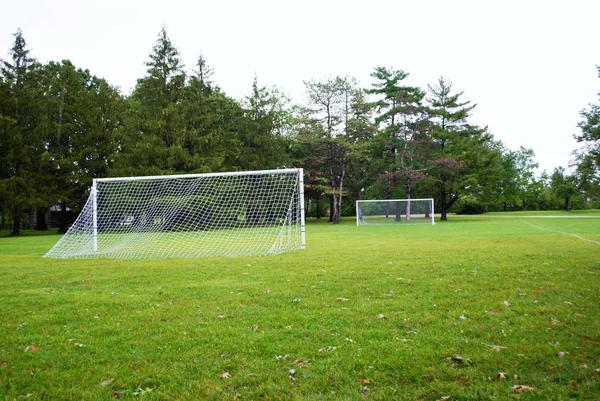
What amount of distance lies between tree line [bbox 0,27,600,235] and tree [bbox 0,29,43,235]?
71 mm

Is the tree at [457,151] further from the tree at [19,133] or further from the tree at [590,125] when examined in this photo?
the tree at [19,133]

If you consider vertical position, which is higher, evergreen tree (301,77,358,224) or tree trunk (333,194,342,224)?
evergreen tree (301,77,358,224)

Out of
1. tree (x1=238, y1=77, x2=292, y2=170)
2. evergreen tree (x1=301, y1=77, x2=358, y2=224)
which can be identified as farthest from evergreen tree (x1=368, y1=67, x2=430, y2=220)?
tree (x1=238, y1=77, x2=292, y2=170)

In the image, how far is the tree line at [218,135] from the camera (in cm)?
2939

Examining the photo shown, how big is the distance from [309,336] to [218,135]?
1210 inches

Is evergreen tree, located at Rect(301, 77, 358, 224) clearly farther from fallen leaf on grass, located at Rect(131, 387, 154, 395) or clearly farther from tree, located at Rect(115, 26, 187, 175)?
fallen leaf on grass, located at Rect(131, 387, 154, 395)

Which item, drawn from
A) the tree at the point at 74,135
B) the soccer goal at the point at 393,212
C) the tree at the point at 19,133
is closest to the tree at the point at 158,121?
the tree at the point at 74,135

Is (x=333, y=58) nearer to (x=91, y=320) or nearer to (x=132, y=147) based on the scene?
(x=132, y=147)

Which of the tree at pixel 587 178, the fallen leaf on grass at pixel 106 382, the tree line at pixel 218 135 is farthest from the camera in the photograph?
the tree at pixel 587 178

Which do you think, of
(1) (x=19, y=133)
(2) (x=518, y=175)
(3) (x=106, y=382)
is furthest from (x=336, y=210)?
(2) (x=518, y=175)

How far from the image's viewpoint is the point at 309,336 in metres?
4.26

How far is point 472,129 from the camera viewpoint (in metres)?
41.1

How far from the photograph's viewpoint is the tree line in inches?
1157

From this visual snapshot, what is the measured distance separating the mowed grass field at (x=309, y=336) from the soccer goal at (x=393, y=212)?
25.9 metres
